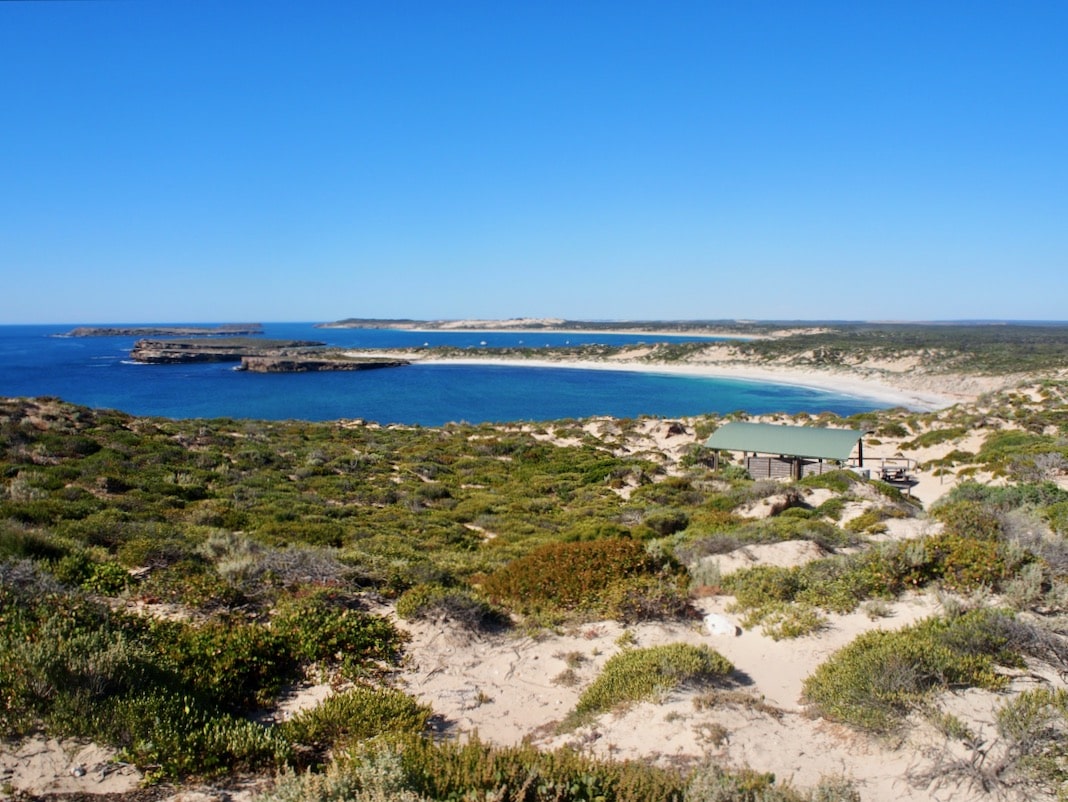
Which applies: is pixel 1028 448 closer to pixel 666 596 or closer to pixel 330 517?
pixel 666 596

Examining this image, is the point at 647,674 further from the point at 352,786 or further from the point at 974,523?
the point at 974,523

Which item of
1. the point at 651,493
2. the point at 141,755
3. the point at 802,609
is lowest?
the point at 651,493

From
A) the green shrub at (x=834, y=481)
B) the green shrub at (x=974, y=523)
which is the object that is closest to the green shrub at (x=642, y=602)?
the green shrub at (x=974, y=523)

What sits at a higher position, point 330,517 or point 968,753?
point 968,753

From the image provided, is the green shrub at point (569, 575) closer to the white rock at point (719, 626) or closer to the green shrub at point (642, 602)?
the green shrub at point (642, 602)

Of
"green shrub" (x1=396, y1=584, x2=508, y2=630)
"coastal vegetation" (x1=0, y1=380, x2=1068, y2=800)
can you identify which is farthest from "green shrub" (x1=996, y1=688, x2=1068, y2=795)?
"green shrub" (x1=396, y1=584, x2=508, y2=630)

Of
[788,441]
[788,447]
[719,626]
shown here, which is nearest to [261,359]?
[788,441]

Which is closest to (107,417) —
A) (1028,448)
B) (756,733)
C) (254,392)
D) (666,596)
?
(666,596)

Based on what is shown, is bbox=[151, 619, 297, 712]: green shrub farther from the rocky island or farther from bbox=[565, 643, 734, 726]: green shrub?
the rocky island
